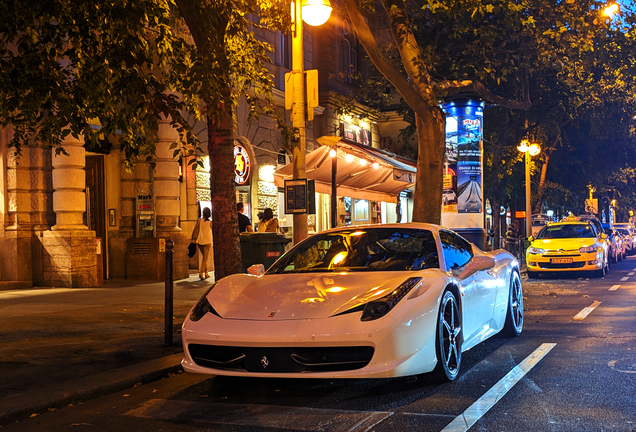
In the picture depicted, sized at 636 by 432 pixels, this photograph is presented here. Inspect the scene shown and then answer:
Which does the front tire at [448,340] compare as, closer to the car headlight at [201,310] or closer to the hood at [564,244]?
the car headlight at [201,310]

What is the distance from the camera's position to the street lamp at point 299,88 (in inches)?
420

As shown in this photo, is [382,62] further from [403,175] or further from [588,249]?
[588,249]

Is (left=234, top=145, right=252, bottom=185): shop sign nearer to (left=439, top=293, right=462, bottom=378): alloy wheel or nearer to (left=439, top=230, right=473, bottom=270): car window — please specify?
(left=439, top=230, right=473, bottom=270): car window

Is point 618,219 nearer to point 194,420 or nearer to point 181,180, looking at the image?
point 181,180

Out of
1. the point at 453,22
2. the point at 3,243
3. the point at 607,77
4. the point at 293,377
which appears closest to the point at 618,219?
the point at 607,77

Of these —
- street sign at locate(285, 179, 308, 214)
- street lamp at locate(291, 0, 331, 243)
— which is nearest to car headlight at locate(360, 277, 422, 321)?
street sign at locate(285, 179, 308, 214)

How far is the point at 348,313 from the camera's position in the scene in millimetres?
5172

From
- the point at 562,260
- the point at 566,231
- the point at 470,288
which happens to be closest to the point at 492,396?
the point at 470,288

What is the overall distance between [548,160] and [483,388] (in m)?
30.7

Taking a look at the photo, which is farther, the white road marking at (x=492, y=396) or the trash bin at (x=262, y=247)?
the trash bin at (x=262, y=247)

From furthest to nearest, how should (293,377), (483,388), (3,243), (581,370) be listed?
(3,243) < (581,370) < (483,388) < (293,377)

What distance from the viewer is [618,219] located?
87375mm

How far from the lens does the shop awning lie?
15.4 m

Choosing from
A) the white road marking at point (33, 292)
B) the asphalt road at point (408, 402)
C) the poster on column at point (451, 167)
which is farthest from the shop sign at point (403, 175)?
the asphalt road at point (408, 402)
